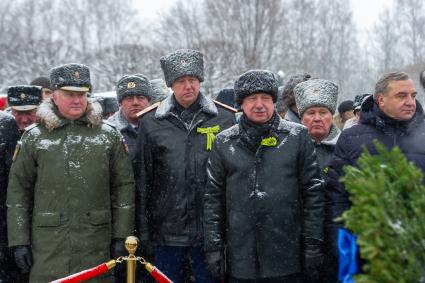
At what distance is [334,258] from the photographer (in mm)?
4285

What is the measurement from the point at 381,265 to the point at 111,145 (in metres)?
2.66

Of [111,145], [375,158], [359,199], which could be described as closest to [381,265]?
[359,199]

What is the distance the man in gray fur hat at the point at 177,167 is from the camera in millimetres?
4387

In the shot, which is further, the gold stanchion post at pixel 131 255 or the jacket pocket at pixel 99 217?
the jacket pocket at pixel 99 217

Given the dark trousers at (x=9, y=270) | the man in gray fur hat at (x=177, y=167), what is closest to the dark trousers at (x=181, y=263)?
the man in gray fur hat at (x=177, y=167)

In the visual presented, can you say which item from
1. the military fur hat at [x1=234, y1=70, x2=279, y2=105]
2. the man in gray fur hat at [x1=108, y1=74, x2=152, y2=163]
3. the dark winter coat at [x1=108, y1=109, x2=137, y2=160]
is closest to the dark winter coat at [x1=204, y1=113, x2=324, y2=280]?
the military fur hat at [x1=234, y1=70, x2=279, y2=105]

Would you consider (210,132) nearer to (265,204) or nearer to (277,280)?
(265,204)

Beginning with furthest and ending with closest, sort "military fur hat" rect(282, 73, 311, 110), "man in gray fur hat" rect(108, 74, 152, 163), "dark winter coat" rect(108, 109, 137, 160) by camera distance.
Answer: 1. "man in gray fur hat" rect(108, 74, 152, 163)
2. "dark winter coat" rect(108, 109, 137, 160)
3. "military fur hat" rect(282, 73, 311, 110)

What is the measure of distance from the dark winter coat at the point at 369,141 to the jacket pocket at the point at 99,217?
164 centimetres

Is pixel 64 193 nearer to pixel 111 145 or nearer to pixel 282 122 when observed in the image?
pixel 111 145

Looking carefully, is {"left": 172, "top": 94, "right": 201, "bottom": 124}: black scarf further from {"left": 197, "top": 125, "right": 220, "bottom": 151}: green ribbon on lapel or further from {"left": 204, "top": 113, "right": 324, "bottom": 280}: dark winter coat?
{"left": 204, "top": 113, "right": 324, "bottom": 280}: dark winter coat

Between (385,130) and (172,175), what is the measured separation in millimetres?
1623

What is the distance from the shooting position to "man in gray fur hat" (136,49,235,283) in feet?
14.4

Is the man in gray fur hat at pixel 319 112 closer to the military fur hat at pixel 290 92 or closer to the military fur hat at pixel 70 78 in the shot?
the military fur hat at pixel 290 92
